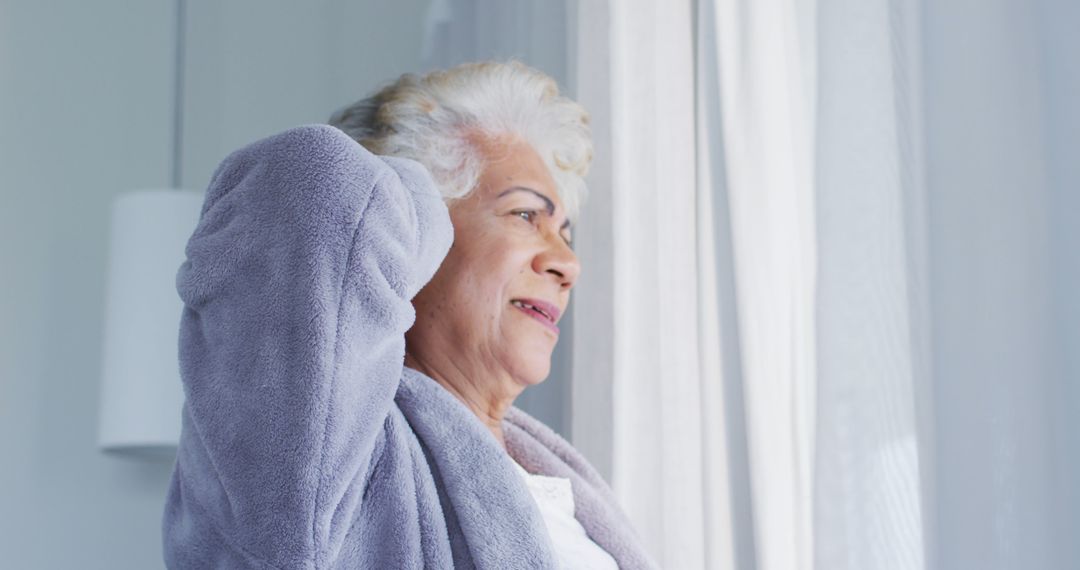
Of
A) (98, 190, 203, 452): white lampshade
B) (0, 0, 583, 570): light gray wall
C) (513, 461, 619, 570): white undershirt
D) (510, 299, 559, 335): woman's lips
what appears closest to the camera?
(513, 461, 619, 570): white undershirt

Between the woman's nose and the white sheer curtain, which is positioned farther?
the woman's nose

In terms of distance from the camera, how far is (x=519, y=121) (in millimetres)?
1547

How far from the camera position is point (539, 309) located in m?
1.45

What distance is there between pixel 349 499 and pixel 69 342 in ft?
4.34

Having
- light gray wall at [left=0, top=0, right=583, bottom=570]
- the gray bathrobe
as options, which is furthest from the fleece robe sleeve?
light gray wall at [left=0, top=0, right=583, bottom=570]

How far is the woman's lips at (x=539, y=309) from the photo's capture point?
1430 mm

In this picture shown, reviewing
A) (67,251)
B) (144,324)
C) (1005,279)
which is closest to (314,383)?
(1005,279)

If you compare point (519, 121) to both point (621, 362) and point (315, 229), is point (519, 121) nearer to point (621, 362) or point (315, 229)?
point (621, 362)

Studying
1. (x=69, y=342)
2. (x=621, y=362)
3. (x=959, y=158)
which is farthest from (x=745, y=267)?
(x=69, y=342)

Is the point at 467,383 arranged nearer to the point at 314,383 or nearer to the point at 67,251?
the point at 314,383

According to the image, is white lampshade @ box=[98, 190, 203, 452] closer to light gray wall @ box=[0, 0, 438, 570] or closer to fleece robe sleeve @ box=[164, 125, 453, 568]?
light gray wall @ box=[0, 0, 438, 570]

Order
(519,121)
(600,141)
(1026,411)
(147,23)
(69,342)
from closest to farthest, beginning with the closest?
(1026,411) → (519,121) → (600,141) → (69,342) → (147,23)

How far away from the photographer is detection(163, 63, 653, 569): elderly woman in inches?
39.0

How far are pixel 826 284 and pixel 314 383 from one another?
0.49 metres
